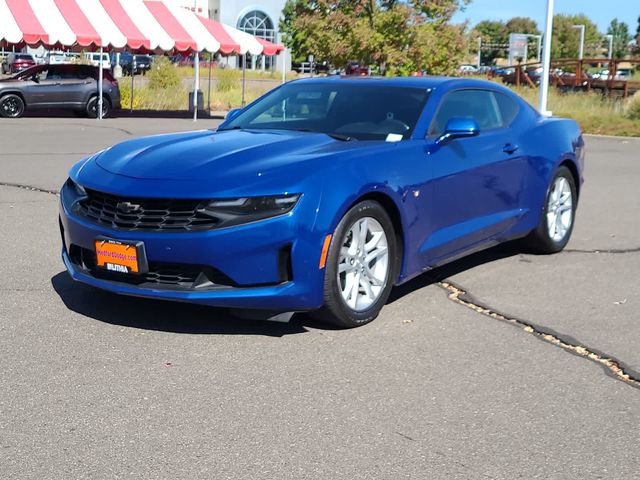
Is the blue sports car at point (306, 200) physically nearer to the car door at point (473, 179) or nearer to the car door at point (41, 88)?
the car door at point (473, 179)

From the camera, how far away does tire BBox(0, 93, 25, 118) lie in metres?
25.1

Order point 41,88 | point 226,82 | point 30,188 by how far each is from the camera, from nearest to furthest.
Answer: point 30,188
point 41,88
point 226,82

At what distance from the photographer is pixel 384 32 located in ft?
93.9

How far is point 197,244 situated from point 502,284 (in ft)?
9.07

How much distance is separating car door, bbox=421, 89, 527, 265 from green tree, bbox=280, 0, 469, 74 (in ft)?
69.9

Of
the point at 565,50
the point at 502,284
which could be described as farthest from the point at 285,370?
the point at 565,50

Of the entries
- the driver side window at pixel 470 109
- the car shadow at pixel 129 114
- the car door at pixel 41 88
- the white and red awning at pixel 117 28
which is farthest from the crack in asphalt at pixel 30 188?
the car shadow at pixel 129 114

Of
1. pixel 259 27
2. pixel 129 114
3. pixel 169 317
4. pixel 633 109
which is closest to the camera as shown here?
pixel 169 317

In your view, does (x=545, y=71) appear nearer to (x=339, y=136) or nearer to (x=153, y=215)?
(x=339, y=136)

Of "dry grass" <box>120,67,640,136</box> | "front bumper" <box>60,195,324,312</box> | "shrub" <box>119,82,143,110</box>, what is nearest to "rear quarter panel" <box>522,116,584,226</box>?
"front bumper" <box>60,195,324,312</box>

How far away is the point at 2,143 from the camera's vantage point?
17328 mm

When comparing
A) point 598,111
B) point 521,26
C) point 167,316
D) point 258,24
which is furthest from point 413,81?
point 521,26

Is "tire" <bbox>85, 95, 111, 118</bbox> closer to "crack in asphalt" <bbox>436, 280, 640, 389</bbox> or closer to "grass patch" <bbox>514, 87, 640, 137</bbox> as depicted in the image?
"grass patch" <bbox>514, 87, 640, 137</bbox>

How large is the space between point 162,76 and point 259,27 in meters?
51.8
